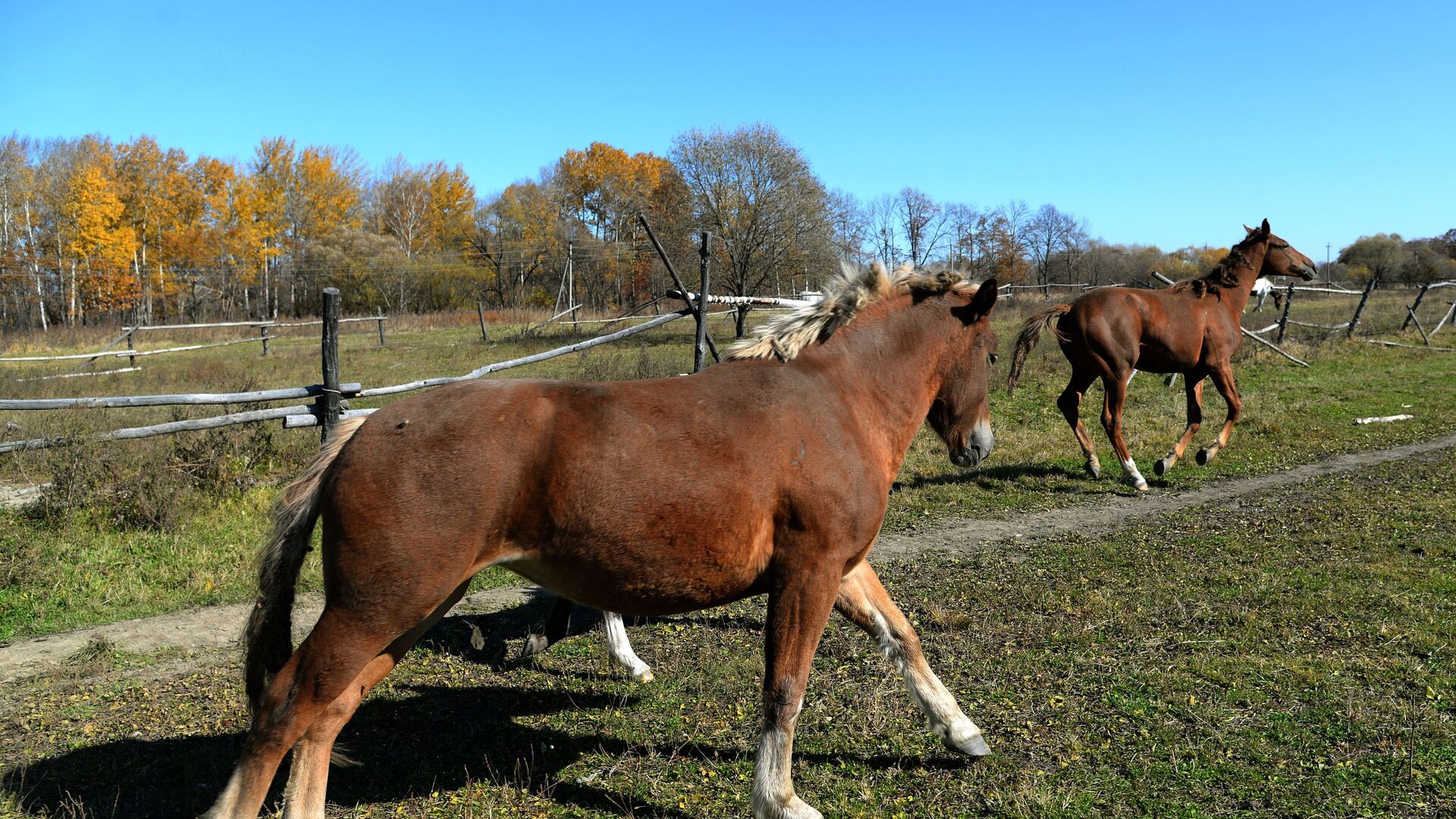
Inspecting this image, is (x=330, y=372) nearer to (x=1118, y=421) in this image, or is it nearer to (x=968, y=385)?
(x=968, y=385)

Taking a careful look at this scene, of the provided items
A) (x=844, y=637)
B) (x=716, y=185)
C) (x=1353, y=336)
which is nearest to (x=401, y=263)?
(x=716, y=185)

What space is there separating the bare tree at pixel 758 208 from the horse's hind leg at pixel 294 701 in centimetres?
3223

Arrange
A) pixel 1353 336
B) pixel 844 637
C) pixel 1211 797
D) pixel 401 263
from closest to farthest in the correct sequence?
pixel 1211 797 < pixel 844 637 < pixel 1353 336 < pixel 401 263

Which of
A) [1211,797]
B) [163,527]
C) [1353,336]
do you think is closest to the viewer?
[1211,797]

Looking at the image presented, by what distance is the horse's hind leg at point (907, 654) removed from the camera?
390 cm

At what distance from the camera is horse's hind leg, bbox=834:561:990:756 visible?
390 centimetres

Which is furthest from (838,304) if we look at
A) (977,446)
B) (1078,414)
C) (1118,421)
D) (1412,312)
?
(1412,312)

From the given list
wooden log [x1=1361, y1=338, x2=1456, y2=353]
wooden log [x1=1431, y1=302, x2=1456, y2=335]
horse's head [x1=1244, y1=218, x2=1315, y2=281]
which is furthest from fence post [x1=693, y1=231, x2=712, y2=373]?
wooden log [x1=1431, y1=302, x2=1456, y2=335]

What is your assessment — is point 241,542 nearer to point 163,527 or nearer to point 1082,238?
point 163,527

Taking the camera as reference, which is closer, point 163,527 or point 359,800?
point 359,800

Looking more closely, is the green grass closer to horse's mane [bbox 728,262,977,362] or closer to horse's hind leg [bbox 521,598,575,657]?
horse's hind leg [bbox 521,598,575,657]

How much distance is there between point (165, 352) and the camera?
88.8 ft

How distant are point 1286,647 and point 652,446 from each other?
14.3 feet

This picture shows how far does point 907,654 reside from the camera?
405 cm
